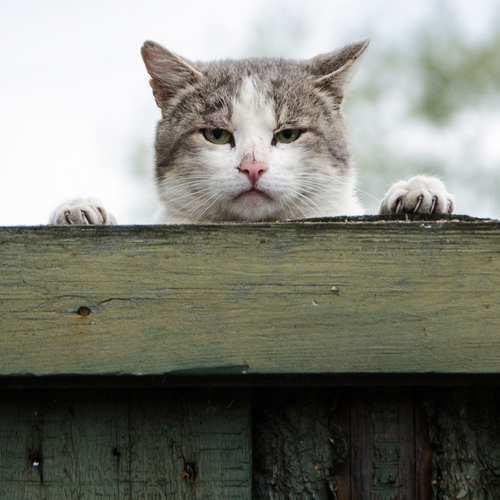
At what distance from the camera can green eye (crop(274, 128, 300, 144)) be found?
2.65 meters

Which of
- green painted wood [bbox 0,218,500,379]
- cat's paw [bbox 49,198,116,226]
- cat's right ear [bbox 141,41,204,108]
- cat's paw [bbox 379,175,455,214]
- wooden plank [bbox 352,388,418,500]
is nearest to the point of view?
green painted wood [bbox 0,218,500,379]

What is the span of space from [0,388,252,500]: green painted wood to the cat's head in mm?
1245

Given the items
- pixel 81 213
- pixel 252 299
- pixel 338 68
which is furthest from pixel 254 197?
pixel 252 299

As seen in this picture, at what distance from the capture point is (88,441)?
4.26ft

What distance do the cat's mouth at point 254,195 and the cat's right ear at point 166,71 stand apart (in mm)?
843

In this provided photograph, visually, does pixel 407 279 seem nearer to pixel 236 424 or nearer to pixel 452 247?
pixel 452 247

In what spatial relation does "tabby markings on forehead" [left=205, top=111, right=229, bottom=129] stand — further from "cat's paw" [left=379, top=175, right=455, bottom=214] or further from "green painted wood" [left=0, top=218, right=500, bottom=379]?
"green painted wood" [left=0, top=218, right=500, bottom=379]

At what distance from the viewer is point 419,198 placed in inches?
80.4

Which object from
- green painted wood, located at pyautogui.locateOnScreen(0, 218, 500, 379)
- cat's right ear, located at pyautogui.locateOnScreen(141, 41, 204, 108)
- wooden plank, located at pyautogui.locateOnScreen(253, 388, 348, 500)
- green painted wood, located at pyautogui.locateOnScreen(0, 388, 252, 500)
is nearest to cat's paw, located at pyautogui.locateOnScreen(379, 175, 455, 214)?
green painted wood, located at pyautogui.locateOnScreen(0, 218, 500, 379)

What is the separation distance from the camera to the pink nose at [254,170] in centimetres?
235

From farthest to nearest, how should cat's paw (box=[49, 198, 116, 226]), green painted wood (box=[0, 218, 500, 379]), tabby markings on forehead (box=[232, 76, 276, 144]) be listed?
1. tabby markings on forehead (box=[232, 76, 276, 144])
2. cat's paw (box=[49, 198, 116, 226])
3. green painted wood (box=[0, 218, 500, 379])

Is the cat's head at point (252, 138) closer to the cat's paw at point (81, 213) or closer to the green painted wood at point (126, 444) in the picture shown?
the cat's paw at point (81, 213)

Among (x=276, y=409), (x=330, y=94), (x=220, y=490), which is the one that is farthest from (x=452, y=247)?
(x=330, y=94)

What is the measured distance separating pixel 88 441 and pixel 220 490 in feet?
1.00
